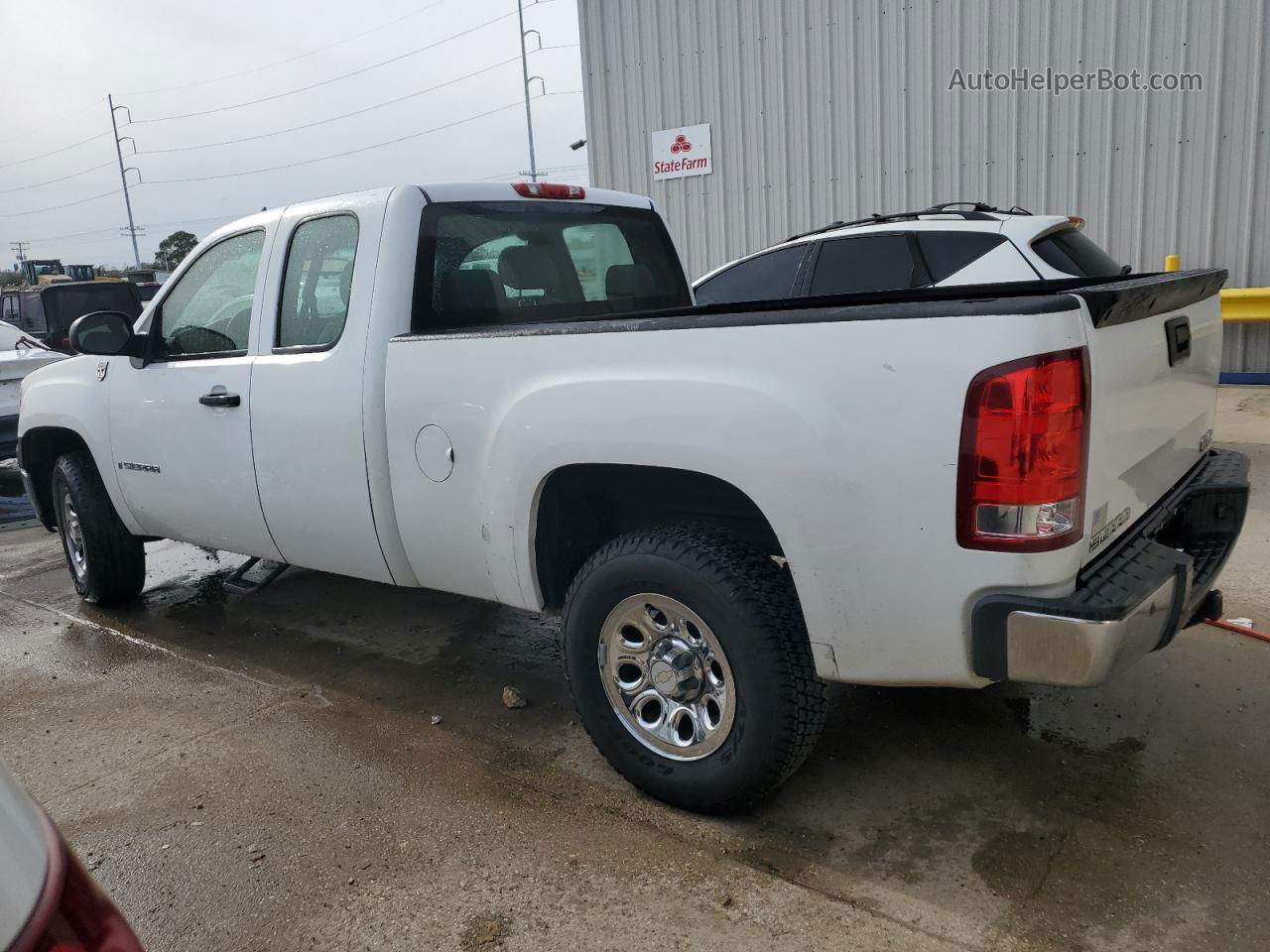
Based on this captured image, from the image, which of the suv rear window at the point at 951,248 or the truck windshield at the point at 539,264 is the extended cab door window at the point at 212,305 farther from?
the suv rear window at the point at 951,248

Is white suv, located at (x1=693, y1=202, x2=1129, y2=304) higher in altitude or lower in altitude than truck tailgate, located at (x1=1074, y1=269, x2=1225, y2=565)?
higher

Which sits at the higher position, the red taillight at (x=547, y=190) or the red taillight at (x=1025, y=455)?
the red taillight at (x=547, y=190)

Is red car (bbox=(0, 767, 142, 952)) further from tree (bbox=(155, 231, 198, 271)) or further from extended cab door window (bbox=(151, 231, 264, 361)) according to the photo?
tree (bbox=(155, 231, 198, 271))

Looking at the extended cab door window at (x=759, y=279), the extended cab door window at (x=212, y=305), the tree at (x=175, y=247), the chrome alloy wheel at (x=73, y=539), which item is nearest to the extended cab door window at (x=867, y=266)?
the extended cab door window at (x=759, y=279)

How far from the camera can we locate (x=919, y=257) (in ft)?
21.3

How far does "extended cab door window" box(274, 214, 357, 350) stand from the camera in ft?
12.4

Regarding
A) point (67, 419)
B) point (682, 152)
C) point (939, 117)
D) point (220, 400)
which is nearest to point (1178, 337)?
point (220, 400)

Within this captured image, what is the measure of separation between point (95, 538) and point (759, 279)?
14.4 feet

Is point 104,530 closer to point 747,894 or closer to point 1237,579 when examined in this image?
point 747,894

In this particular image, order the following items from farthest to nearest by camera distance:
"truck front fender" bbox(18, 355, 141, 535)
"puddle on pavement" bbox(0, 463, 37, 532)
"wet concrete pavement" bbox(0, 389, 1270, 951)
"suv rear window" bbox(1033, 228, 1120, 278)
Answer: "puddle on pavement" bbox(0, 463, 37, 532) → "suv rear window" bbox(1033, 228, 1120, 278) → "truck front fender" bbox(18, 355, 141, 535) → "wet concrete pavement" bbox(0, 389, 1270, 951)

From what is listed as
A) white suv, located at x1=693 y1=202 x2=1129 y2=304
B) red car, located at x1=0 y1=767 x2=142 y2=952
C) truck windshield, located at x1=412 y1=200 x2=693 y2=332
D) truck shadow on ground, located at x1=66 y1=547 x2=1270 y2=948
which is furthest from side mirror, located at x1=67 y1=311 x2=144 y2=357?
red car, located at x1=0 y1=767 x2=142 y2=952

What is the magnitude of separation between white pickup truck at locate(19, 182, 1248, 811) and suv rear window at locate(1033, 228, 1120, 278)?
2518mm

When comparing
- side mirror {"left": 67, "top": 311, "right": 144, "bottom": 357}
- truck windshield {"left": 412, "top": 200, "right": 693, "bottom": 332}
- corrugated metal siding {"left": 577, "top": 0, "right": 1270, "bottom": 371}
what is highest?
corrugated metal siding {"left": 577, "top": 0, "right": 1270, "bottom": 371}

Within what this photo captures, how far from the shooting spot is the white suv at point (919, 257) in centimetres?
609
